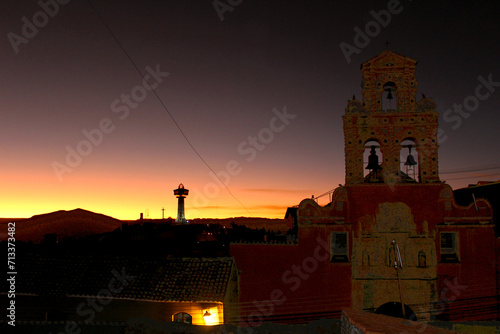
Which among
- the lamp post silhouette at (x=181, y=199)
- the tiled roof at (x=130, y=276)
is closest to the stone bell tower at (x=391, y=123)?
the tiled roof at (x=130, y=276)

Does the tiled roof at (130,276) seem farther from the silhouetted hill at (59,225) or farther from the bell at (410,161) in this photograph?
the silhouetted hill at (59,225)

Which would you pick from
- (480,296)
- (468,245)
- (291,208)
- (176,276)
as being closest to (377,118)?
(468,245)

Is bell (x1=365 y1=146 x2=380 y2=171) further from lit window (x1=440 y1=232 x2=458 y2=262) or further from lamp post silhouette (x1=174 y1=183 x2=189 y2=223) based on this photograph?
lamp post silhouette (x1=174 y1=183 x2=189 y2=223)

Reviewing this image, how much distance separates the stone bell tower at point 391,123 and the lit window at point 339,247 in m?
2.46

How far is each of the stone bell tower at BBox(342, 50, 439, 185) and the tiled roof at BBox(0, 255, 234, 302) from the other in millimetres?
7585

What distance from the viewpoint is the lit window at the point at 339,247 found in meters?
18.0

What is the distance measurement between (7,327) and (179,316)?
682 cm

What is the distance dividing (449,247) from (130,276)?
14.9m

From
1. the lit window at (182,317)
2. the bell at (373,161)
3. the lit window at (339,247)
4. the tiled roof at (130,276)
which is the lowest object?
the lit window at (182,317)

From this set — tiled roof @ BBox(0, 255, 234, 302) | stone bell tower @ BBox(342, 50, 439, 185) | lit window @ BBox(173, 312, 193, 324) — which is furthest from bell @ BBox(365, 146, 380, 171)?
lit window @ BBox(173, 312, 193, 324)

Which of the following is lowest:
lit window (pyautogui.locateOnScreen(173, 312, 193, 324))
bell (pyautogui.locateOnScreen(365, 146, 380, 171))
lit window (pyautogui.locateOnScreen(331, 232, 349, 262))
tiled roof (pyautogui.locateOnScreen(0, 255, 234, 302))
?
lit window (pyautogui.locateOnScreen(173, 312, 193, 324))

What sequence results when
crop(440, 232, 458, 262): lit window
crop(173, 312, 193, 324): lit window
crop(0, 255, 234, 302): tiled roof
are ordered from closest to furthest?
crop(173, 312, 193, 324): lit window → crop(0, 255, 234, 302): tiled roof → crop(440, 232, 458, 262): lit window

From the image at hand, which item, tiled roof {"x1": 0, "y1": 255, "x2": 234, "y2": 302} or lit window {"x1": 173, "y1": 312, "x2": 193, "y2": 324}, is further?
tiled roof {"x1": 0, "y1": 255, "x2": 234, "y2": 302}

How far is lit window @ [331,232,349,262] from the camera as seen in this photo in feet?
59.1
